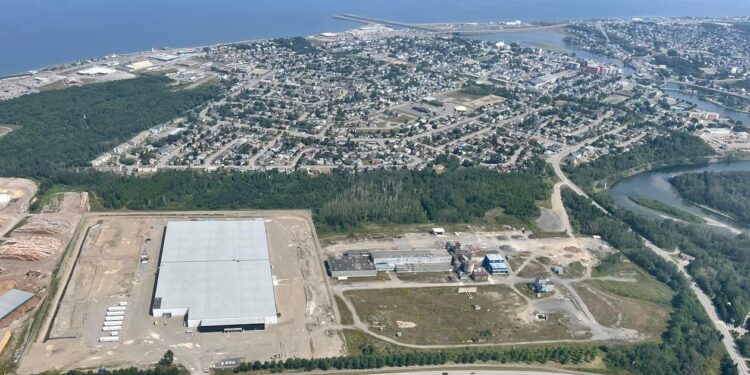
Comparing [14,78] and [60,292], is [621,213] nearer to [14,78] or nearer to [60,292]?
[60,292]

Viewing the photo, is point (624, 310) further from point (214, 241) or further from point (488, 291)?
point (214, 241)

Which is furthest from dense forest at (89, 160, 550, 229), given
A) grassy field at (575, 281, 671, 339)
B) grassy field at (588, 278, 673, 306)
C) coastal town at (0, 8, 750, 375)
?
grassy field at (575, 281, 671, 339)

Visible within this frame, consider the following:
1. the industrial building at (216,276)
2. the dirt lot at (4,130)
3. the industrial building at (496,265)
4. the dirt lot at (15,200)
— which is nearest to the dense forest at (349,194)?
the dirt lot at (15,200)

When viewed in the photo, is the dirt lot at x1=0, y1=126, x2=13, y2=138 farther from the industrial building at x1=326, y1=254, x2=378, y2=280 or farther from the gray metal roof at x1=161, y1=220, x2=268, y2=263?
the industrial building at x1=326, y1=254, x2=378, y2=280

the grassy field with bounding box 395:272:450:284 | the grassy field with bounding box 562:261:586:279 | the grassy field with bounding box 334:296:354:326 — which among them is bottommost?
the grassy field with bounding box 562:261:586:279

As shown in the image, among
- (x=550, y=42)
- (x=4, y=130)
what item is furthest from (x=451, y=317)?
(x=550, y=42)

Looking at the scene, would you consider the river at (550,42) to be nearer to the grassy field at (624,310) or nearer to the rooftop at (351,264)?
the grassy field at (624,310)
